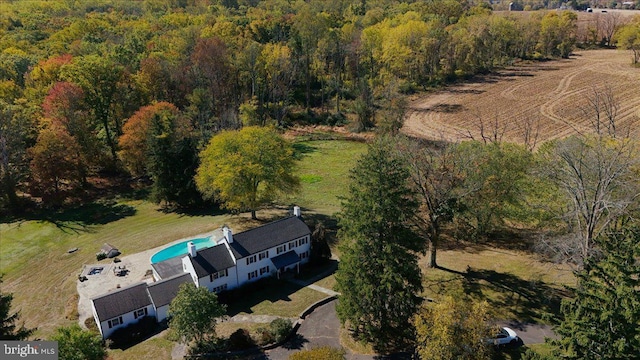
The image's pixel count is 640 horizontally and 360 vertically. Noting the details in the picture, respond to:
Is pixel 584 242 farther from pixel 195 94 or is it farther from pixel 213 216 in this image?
pixel 195 94

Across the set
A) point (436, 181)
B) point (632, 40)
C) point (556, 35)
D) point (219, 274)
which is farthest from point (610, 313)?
point (556, 35)

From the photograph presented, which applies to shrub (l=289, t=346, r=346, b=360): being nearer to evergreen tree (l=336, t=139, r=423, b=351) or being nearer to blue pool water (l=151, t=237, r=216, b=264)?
evergreen tree (l=336, t=139, r=423, b=351)

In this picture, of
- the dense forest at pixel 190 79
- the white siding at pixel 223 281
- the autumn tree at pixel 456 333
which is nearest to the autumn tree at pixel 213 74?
the dense forest at pixel 190 79

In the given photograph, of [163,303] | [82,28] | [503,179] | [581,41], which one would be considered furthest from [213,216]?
[581,41]

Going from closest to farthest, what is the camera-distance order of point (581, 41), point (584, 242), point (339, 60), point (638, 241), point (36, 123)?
point (638, 241) → point (584, 242) → point (36, 123) → point (339, 60) → point (581, 41)

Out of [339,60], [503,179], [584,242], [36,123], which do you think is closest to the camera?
[584,242]

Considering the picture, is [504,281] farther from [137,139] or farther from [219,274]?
[137,139]
